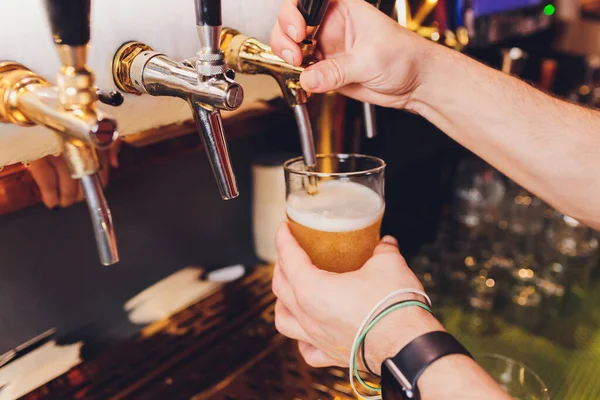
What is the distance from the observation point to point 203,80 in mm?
629

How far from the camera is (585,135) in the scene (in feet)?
3.45

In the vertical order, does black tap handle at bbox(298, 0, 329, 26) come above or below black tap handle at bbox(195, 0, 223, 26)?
below

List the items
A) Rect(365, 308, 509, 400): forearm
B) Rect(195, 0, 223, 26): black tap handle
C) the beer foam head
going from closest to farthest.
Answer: Rect(195, 0, 223, 26): black tap handle → Rect(365, 308, 509, 400): forearm → the beer foam head

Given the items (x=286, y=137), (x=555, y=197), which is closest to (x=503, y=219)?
(x=555, y=197)

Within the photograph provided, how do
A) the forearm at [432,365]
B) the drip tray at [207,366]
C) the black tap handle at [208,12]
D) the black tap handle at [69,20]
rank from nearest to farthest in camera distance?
the black tap handle at [69,20] < the black tap handle at [208,12] < the forearm at [432,365] < the drip tray at [207,366]

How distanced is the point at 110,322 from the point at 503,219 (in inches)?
51.2

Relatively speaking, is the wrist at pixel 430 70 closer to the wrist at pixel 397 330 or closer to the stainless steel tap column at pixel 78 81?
the wrist at pixel 397 330

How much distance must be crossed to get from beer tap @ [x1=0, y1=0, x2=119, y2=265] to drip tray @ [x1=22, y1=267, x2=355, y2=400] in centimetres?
47

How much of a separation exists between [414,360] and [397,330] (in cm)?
5

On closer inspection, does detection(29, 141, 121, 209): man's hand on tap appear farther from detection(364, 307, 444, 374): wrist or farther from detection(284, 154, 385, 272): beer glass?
detection(364, 307, 444, 374): wrist

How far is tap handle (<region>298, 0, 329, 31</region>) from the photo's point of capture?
75 cm

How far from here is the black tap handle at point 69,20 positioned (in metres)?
0.49

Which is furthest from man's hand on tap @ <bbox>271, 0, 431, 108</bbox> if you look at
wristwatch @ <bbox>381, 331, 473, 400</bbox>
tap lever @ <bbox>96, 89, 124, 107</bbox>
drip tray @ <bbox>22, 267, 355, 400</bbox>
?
drip tray @ <bbox>22, 267, 355, 400</bbox>

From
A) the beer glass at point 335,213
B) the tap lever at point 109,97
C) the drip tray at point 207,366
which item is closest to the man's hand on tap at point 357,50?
the beer glass at point 335,213
